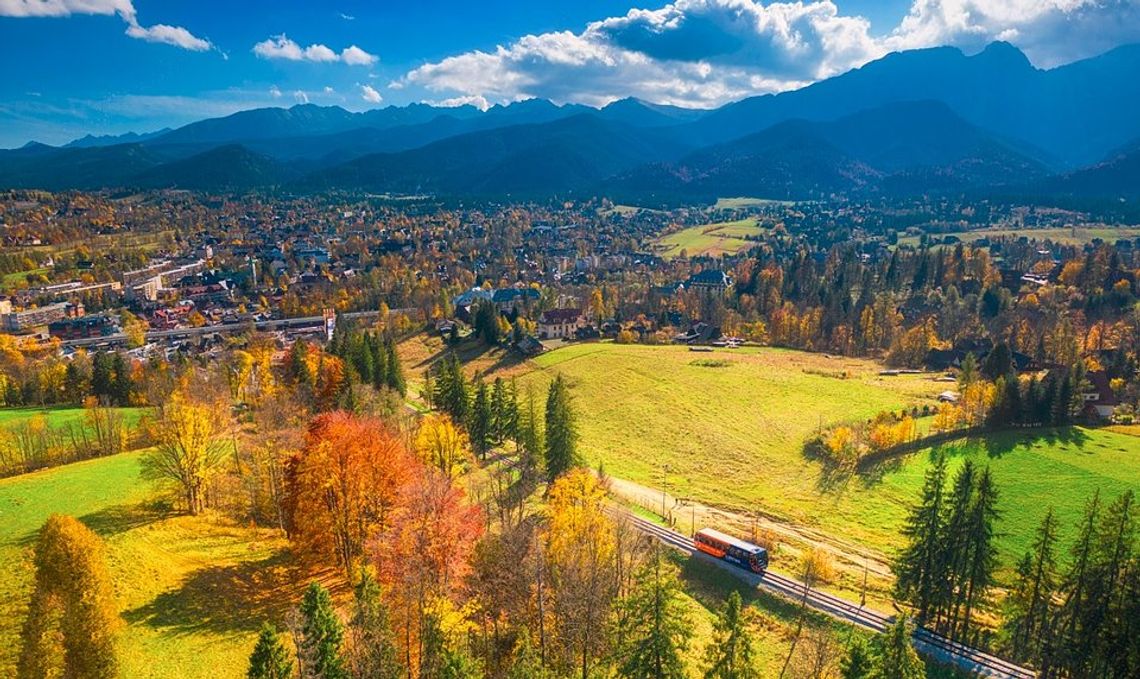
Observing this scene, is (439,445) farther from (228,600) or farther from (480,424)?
(228,600)

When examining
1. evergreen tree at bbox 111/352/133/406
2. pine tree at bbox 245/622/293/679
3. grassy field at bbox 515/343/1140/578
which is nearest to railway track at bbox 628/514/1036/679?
grassy field at bbox 515/343/1140/578

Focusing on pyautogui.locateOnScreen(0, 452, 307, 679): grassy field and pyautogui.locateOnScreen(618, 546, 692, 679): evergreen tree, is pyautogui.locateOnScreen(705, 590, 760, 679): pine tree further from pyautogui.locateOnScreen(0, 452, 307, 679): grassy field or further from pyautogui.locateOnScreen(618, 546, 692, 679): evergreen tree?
pyautogui.locateOnScreen(0, 452, 307, 679): grassy field

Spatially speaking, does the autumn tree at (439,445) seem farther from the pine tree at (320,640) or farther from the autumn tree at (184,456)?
the pine tree at (320,640)

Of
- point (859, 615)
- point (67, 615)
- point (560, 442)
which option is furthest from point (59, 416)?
point (859, 615)

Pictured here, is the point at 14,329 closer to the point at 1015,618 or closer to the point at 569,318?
the point at 569,318

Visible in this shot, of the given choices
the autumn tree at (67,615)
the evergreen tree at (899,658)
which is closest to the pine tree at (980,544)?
the evergreen tree at (899,658)
